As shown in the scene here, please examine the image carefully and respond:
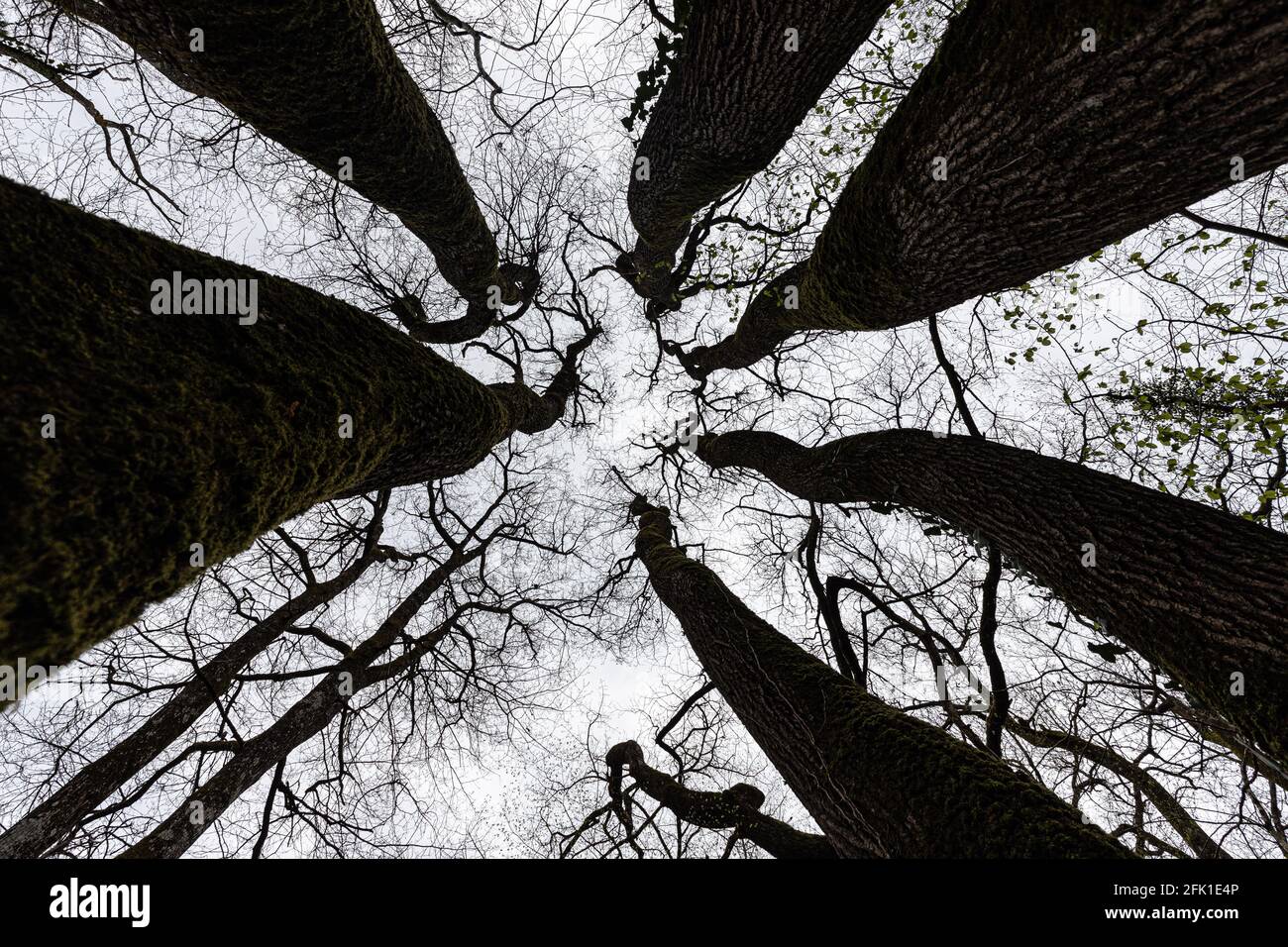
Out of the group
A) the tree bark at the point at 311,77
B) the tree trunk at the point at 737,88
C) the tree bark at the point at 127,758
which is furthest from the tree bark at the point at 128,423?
the tree trunk at the point at 737,88

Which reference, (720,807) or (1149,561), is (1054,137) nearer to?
(1149,561)

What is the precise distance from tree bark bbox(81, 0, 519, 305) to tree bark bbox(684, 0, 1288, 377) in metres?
3.04

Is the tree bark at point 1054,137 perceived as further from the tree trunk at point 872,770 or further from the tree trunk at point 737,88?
the tree trunk at point 872,770

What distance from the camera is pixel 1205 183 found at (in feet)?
6.45

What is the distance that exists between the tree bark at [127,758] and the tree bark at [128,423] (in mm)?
1961

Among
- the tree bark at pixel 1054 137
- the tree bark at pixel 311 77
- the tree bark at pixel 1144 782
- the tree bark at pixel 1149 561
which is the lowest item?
the tree bark at pixel 1144 782

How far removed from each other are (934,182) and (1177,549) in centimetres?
218

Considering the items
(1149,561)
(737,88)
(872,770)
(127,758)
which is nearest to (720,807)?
(872,770)

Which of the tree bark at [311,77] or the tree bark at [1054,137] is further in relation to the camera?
the tree bark at [311,77]

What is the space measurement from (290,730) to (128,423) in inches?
168

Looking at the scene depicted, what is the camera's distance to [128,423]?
3.62ft

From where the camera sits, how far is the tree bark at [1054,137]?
1.64 m

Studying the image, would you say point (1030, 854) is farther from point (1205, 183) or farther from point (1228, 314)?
point (1228, 314)

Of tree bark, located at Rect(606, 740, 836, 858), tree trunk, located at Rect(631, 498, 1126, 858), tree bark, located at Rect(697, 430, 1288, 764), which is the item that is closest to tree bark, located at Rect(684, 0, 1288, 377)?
tree bark, located at Rect(697, 430, 1288, 764)
